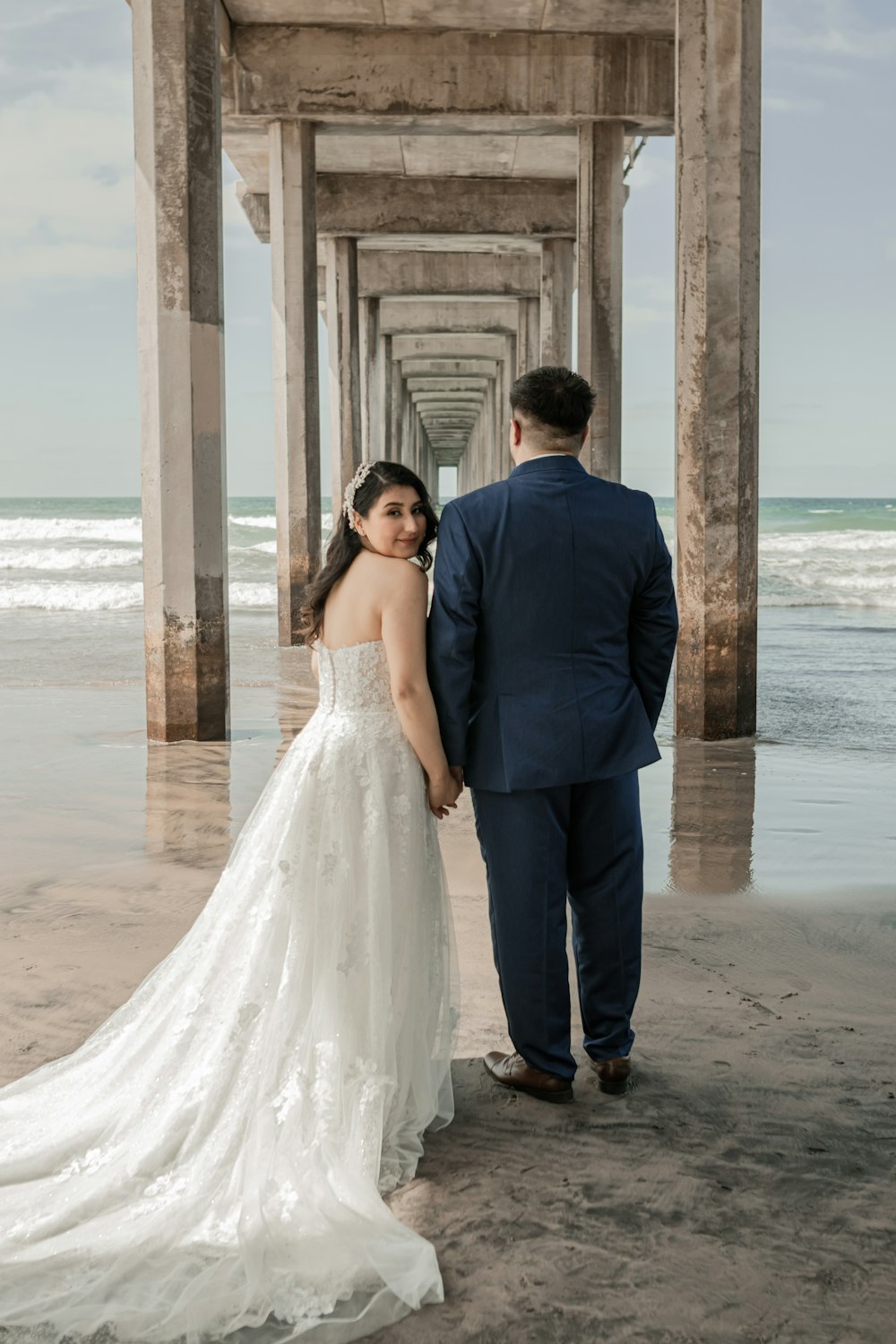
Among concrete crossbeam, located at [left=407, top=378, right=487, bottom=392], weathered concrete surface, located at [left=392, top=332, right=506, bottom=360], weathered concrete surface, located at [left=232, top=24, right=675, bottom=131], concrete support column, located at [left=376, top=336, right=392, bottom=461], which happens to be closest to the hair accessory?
weathered concrete surface, located at [left=232, top=24, right=675, bottom=131]

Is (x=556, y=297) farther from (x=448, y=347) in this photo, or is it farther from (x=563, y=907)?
(x=563, y=907)

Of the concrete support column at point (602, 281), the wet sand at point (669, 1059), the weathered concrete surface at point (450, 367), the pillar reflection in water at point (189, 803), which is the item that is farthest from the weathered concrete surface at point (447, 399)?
the wet sand at point (669, 1059)

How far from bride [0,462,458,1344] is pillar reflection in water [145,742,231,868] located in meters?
2.14

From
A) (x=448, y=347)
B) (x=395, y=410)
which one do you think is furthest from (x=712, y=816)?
(x=448, y=347)

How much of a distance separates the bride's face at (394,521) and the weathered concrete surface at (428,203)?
631 inches

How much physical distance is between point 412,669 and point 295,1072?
0.89 metres

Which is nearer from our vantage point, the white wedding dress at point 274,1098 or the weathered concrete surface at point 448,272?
the white wedding dress at point 274,1098

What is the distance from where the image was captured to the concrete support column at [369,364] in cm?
2338

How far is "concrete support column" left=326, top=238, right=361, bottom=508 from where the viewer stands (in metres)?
19.4

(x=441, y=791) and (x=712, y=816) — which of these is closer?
(x=441, y=791)

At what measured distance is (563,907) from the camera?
2.97 meters

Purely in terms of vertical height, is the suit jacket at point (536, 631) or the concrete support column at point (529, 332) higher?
the concrete support column at point (529, 332)

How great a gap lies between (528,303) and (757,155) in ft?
55.7

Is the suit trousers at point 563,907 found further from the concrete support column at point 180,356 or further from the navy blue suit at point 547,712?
the concrete support column at point 180,356
